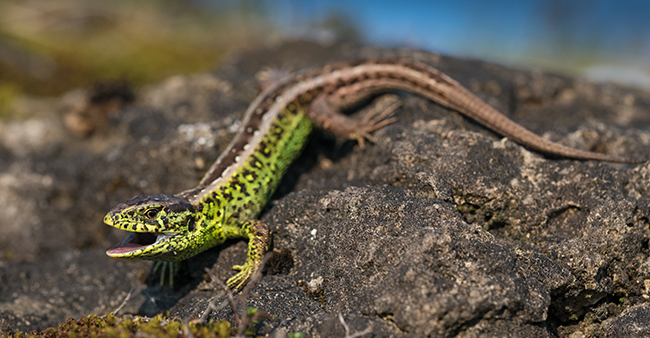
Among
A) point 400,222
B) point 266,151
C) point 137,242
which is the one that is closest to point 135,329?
point 137,242

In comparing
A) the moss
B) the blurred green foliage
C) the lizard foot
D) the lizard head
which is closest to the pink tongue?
the lizard head

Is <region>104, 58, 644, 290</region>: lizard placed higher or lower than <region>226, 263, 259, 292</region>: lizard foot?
higher

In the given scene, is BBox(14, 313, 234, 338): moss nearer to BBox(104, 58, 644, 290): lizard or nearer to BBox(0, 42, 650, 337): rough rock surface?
BBox(0, 42, 650, 337): rough rock surface

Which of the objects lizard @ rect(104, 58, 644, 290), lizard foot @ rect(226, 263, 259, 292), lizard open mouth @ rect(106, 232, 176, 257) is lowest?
lizard foot @ rect(226, 263, 259, 292)

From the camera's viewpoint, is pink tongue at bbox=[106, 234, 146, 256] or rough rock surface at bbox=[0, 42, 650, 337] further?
pink tongue at bbox=[106, 234, 146, 256]

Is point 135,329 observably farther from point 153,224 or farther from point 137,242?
point 137,242

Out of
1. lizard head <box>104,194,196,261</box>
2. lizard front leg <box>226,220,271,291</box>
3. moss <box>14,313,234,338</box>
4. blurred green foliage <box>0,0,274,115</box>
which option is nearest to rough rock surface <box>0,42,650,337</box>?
lizard front leg <box>226,220,271,291</box>

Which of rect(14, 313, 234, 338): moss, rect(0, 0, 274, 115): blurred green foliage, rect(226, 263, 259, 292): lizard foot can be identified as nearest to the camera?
rect(14, 313, 234, 338): moss

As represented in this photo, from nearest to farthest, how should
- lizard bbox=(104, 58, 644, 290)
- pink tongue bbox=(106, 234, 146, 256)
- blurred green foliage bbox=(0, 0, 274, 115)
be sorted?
pink tongue bbox=(106, 234, 146, 256) → lizard bbox=(104, 58, 644, 290) → blurred green foliage bbox=(0, 0, 274, 115)
